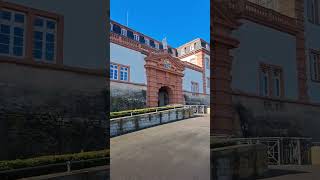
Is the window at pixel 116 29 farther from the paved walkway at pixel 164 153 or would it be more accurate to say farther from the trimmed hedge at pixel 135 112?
the paved walkway at pixel 164 153

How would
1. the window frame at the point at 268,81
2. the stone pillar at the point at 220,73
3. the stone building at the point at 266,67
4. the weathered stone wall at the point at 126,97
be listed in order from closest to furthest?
the weathered stone wall at the point at 126,97
the stone pillar at the point at 220,73
the stone building at the point at 266,67
the window frame at the point at 268,81

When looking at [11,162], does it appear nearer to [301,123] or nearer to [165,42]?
[165,42]

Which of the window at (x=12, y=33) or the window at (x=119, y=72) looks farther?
the window at (x=119, y=72)

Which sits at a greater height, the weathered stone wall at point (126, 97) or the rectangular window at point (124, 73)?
the rectangular window at point (124, 73)

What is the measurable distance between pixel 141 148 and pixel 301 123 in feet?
23.0

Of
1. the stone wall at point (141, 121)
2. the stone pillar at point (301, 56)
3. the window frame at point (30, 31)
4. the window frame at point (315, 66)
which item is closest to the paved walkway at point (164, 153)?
the stone wall at point (141, 121)

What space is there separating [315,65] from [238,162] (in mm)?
5414

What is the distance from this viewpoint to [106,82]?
7.45m

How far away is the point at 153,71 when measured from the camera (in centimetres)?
796

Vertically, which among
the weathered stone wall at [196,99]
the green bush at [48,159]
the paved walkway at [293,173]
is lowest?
the paved walkway at [293,173]

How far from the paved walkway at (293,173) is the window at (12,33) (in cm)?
685

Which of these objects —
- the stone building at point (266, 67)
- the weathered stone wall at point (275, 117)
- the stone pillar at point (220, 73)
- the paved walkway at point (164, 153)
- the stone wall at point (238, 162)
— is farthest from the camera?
the weathered stone wall at point (275, 117)

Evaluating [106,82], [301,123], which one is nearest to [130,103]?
[106,82]

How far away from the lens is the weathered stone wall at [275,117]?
10.7 m
